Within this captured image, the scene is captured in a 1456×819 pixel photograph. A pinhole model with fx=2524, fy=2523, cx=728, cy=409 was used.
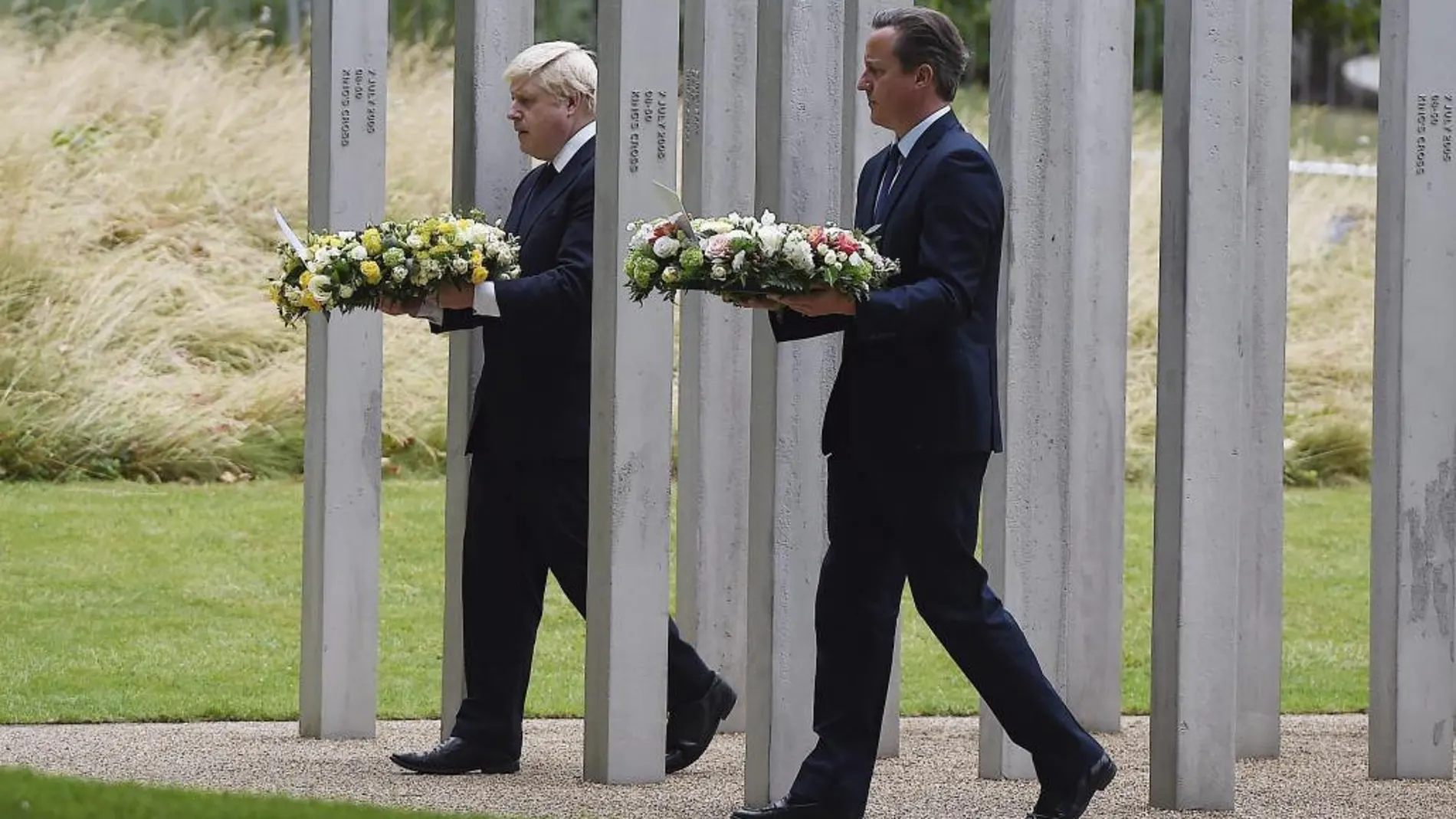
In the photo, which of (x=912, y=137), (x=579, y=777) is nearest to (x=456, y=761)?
(x=579, y=777)

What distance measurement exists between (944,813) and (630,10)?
7.43 ft

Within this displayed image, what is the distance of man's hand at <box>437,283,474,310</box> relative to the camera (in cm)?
675

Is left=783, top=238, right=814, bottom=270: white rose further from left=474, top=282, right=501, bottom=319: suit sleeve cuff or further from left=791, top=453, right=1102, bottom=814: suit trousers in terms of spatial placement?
left=474, top=282, right=501, bottom=319: suit sleeve cuff

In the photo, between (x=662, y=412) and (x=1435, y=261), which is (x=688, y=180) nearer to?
(x=662, y=412)

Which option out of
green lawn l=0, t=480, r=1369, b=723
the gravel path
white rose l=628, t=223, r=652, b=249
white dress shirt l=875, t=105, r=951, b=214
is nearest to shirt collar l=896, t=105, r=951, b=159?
white dress shirt l=875, t=105, r=951, b=214

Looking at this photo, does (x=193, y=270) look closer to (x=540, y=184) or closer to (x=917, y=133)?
(x=540, y=184)

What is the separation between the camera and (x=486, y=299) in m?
6.75

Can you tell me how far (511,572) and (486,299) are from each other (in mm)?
854

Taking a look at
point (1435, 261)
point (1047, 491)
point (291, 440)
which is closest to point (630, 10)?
point (1047, 491)

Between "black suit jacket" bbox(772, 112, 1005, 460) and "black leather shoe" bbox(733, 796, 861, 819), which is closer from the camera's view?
"black suit jacket" bbox(772, 112, 1005, 460)

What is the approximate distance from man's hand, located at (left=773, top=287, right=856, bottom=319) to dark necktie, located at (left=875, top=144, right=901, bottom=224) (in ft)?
1.30

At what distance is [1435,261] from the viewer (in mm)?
7188

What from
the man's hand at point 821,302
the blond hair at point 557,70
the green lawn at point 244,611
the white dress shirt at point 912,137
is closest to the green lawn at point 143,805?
the man's hand at point 821,302

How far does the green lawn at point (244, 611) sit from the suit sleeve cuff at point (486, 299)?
96.7 inches
